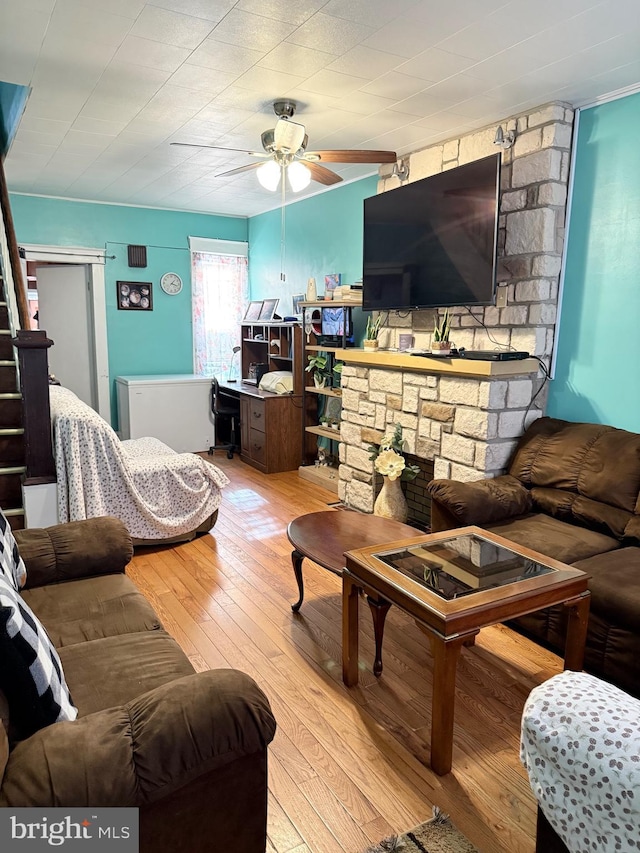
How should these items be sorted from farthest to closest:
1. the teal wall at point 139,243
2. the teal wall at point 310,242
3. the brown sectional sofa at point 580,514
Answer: the teal wall at point 139,243, the teal wall at point 310,242, the brown sectional sofa at point 580,514

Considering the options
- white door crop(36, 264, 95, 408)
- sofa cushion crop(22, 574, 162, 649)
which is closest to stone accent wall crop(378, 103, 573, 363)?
sofa cushion crop(22, 574, 162, 649)

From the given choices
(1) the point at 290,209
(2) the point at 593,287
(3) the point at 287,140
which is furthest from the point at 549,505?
(1) the point at 290,209

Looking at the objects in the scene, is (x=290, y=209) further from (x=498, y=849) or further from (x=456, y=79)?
(x=498, y=849)

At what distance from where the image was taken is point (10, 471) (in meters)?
3.12

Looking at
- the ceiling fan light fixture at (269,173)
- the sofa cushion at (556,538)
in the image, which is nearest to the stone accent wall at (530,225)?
the sofa cushion at (556,538)

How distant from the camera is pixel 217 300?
6.75 m

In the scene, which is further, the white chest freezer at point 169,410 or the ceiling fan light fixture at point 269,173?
the white chest freezer at point 169,410

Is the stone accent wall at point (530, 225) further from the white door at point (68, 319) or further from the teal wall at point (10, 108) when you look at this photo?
the white door at point (68, 319)

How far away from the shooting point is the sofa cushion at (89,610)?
6.05 feet

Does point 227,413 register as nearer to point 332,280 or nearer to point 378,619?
point 332,280

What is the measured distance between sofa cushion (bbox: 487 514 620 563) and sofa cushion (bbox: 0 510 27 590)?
209 cm

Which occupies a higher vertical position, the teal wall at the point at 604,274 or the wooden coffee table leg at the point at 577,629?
the teal wall at the point at 604,274

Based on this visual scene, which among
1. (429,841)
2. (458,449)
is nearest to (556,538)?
(458,449)

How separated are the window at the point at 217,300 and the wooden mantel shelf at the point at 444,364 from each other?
293 centimetres
